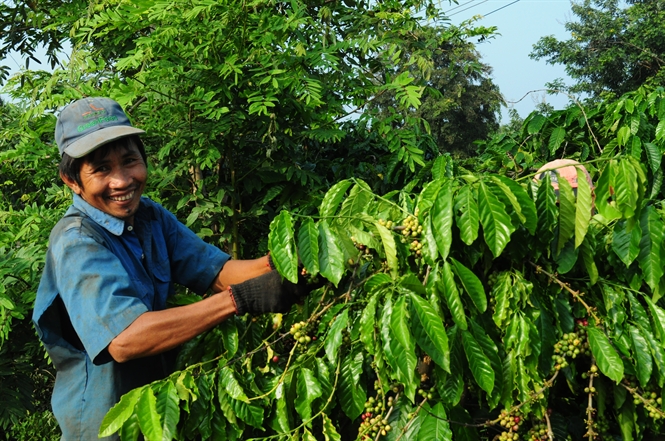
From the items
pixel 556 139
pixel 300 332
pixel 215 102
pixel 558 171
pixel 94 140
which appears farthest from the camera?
pixel 556 139

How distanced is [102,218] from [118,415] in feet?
2.24

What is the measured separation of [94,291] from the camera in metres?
1.78

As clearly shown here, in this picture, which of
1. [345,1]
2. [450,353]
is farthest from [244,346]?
[345,1]

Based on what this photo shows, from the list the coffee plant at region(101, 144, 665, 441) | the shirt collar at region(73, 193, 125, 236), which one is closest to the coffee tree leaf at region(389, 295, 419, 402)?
the coffee plant at region(101, 144, 665, 441)

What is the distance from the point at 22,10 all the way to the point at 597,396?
450 cm

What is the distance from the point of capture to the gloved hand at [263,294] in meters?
1.79

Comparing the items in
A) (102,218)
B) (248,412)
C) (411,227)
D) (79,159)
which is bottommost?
(248,412)

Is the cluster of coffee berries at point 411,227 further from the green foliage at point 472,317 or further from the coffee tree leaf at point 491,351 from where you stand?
the coffee tree leaf at point 491,351

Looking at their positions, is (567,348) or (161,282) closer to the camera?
(567,348)

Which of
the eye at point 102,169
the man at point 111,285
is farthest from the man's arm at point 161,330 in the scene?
the eye at point 102,169

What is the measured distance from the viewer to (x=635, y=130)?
4.14 m

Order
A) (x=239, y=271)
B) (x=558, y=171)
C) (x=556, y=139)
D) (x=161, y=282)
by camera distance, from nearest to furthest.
Answer: (x=161, y=282), (x=239, y=271), (x=558, y=171), (x=556, y=139)

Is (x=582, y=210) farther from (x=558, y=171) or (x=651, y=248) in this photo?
(x=558, y=171)

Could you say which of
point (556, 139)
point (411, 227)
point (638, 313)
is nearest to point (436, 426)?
point (411, 227)
